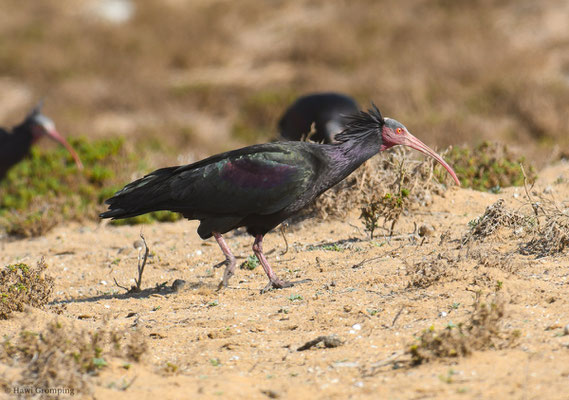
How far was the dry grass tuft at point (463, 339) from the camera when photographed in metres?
4.27

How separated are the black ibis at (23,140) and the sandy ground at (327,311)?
11.7 feet

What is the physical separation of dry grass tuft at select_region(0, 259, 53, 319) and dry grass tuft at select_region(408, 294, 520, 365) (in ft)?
9.60

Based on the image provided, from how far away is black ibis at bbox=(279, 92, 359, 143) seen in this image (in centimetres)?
1102

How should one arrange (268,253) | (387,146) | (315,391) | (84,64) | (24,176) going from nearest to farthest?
(315,391) → (387,146) → (268,253) → (24,176) → (84,64)

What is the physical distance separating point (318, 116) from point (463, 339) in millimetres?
7216

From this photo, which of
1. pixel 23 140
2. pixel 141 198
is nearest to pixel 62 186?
pixel 23 140

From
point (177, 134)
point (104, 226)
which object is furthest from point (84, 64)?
point (104, 226)

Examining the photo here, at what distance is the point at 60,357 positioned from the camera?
162 inches

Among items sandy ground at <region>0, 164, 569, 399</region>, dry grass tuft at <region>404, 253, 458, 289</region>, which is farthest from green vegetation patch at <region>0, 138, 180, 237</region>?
dry grass tuft at <region>404, 253, 458, 289</region>

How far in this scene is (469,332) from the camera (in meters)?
4.35

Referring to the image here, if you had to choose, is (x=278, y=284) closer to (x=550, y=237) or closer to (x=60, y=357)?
(x=550, y=237)

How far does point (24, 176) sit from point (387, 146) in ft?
22.0

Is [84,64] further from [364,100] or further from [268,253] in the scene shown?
[268,253]

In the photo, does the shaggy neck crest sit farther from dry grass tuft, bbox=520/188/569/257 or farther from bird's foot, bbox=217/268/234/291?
dry grass tuft, bbox=520/188/569/257
